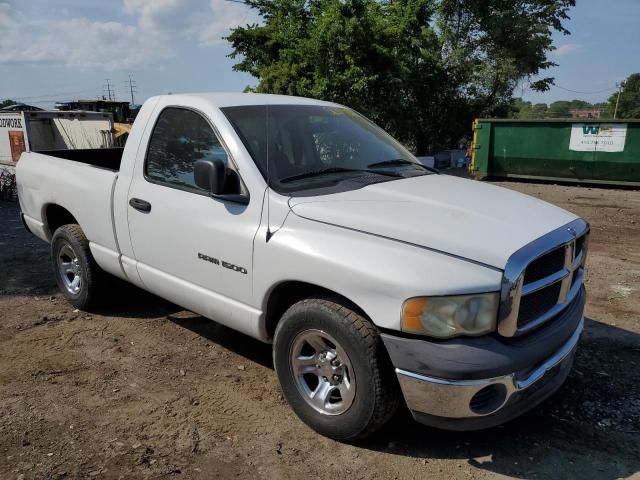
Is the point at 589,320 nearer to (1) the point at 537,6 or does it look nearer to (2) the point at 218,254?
(2) the point at 218,254

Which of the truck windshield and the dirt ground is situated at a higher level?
the truck windshield

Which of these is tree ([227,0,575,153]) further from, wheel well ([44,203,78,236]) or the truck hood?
the truck hood

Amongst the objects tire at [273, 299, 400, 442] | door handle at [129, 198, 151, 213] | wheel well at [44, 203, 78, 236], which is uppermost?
door handle at [129, 198, 151, 213]

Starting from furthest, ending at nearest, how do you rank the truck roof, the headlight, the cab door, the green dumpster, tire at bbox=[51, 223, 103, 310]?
the green dumpster
tire at bbox=[51, 223, 103, 310]
the truck roof
the cab door
the headlight

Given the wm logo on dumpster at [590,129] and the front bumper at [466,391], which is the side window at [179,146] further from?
the wm logo on dumpster at [590,129]

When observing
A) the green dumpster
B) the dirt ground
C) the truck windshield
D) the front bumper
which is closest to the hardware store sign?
the green dumpster

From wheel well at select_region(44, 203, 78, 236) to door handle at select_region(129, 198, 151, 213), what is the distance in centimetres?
142

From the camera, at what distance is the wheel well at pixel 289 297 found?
2770 mm

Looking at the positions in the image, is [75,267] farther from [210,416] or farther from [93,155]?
[210,416]

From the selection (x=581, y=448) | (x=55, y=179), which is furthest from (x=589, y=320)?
(x=55, y=179)

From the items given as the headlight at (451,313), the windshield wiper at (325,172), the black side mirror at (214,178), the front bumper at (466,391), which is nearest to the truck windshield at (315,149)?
the windshield wiper at (325,172)

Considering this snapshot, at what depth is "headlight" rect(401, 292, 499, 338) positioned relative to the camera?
240 centimetres

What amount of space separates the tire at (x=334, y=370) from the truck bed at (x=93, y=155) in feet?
11.3

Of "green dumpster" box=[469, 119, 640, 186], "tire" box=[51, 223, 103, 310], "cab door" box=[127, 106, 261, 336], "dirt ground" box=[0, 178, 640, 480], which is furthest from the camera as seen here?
"green dumpster" box=[469, 119, 640, 186]
